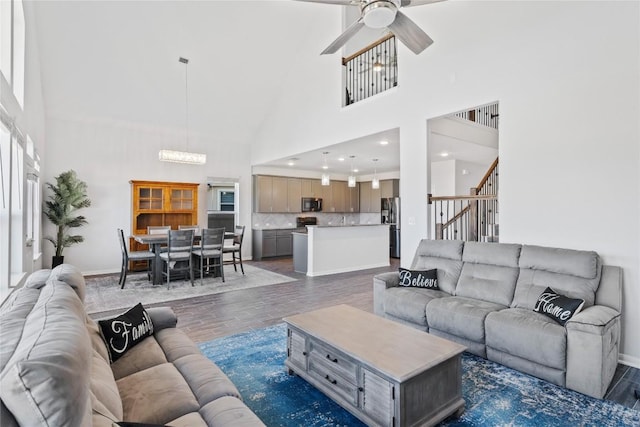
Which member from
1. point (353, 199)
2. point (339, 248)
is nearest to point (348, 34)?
point (339, 248)

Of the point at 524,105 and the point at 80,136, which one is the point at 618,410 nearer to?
the point at 524,105

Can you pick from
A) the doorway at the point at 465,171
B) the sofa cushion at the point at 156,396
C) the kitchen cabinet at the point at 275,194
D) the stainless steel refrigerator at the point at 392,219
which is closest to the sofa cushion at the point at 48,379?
the sofa cushion at the point at 156,396

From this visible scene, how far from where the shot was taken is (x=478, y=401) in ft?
7.43

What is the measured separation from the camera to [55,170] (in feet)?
21.1

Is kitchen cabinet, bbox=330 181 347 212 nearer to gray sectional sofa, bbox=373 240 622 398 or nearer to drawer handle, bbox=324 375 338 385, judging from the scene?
gray sectional sofa, bbox=373 240 622 398

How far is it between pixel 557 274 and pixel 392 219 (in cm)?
668

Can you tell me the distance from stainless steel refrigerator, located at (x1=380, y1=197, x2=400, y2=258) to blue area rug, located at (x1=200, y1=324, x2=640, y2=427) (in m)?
6.55

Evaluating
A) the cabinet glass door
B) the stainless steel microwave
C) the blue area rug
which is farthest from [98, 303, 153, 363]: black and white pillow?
the stainless steel microwave

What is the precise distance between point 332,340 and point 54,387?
1.64 meters

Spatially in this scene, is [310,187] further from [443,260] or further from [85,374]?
[85,374]

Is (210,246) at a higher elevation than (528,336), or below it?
higher

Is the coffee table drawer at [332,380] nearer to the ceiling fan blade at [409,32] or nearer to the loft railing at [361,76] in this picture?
the ceiling fan blade at [409,32]

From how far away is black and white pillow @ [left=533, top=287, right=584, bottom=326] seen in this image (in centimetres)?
253

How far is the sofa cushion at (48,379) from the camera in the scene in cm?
79
